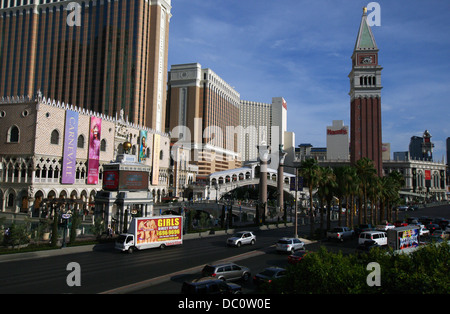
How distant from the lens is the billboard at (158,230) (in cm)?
3047

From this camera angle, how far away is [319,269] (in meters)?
11.4

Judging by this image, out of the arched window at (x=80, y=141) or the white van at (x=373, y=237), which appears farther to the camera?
the arched window at (x=80, y=141)

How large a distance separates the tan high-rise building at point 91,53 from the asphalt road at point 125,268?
76.5 meters

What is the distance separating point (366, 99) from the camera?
380 feet

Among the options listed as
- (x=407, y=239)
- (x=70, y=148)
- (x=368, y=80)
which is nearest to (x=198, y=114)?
(x=368, y=80)

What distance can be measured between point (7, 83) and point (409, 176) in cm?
15490

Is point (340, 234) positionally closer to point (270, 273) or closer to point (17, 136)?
point (270, 273)

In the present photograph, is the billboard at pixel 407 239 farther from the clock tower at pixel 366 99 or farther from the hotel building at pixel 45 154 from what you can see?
the clock tower at pixel 366 99

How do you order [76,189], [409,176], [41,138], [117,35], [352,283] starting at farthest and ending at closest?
[409,176] → [117,35] → [76,189] → [41,138] → [352,283]

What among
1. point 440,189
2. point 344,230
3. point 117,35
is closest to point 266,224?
point 344,230

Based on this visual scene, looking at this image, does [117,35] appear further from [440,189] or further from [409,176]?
[440,189]

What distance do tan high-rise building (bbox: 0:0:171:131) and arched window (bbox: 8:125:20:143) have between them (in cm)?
4740

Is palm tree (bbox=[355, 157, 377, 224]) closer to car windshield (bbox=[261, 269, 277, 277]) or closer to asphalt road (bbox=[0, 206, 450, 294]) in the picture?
asphalt road (bbox=[0, 206, 450, 294])

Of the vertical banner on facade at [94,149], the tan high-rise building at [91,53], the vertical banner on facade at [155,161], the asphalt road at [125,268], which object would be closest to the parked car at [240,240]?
the asphalt road at [125,268]
